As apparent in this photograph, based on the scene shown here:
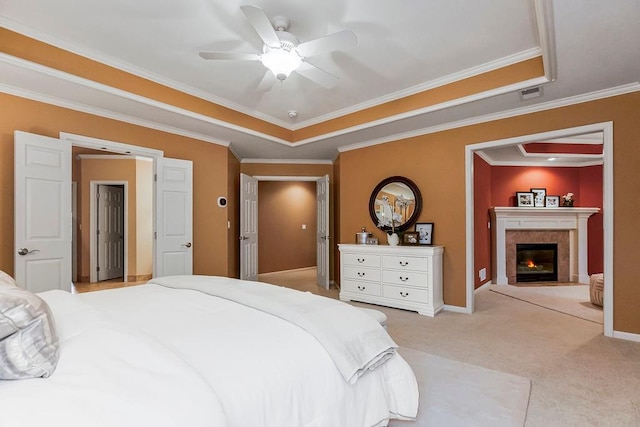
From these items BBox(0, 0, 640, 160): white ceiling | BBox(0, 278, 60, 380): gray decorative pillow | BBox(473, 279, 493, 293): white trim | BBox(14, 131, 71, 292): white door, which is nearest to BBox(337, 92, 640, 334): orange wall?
BBox(0, 0, 640, 160): white ceiling

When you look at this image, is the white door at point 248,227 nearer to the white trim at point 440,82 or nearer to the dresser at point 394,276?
the white trim at point 440,82

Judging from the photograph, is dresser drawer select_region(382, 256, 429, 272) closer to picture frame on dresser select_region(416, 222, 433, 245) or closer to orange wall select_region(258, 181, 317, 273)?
picture frame on dresser select_region(416, 222, 433, 245)

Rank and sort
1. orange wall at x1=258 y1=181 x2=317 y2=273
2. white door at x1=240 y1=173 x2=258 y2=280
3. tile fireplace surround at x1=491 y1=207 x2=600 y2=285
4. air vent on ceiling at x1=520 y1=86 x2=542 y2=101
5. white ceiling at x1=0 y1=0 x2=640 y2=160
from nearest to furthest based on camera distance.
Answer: white ceiling at x1=0 y1=0 x2=640 y2=160 < air vent on ceiling at x1=520 y1=86 x2=542 y2=101 < white door at x1=240 y1=173 x2=258 y2=280 < tile fireplace surround at x1=491 y1=207 x2=600 y2=285 < orange wall at x1=258 y1=181 x2=317 y2=273

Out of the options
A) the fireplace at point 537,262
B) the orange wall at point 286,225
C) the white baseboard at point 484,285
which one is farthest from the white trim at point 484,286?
the orange wall at point 286,225

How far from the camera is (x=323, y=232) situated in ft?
18.8

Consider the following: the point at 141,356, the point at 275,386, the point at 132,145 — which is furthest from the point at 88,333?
the point at 132,145

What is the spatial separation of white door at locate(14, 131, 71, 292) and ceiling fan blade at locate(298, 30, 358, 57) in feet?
8.45

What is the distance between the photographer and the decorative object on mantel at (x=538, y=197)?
5957mm

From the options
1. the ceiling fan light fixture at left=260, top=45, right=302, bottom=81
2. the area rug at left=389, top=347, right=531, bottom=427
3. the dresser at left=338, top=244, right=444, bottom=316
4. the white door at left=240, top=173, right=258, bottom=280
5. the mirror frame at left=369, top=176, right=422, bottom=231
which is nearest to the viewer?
the area rug at left=389, top=347, right=531, bottom=427

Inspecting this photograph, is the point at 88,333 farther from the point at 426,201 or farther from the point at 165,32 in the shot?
the point at 426,201

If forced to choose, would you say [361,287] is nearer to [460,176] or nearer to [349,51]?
[460,176]

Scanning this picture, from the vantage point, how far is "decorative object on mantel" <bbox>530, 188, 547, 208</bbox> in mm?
5957

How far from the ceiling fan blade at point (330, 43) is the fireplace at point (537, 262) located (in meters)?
5.41

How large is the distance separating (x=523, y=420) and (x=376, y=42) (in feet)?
9.31
